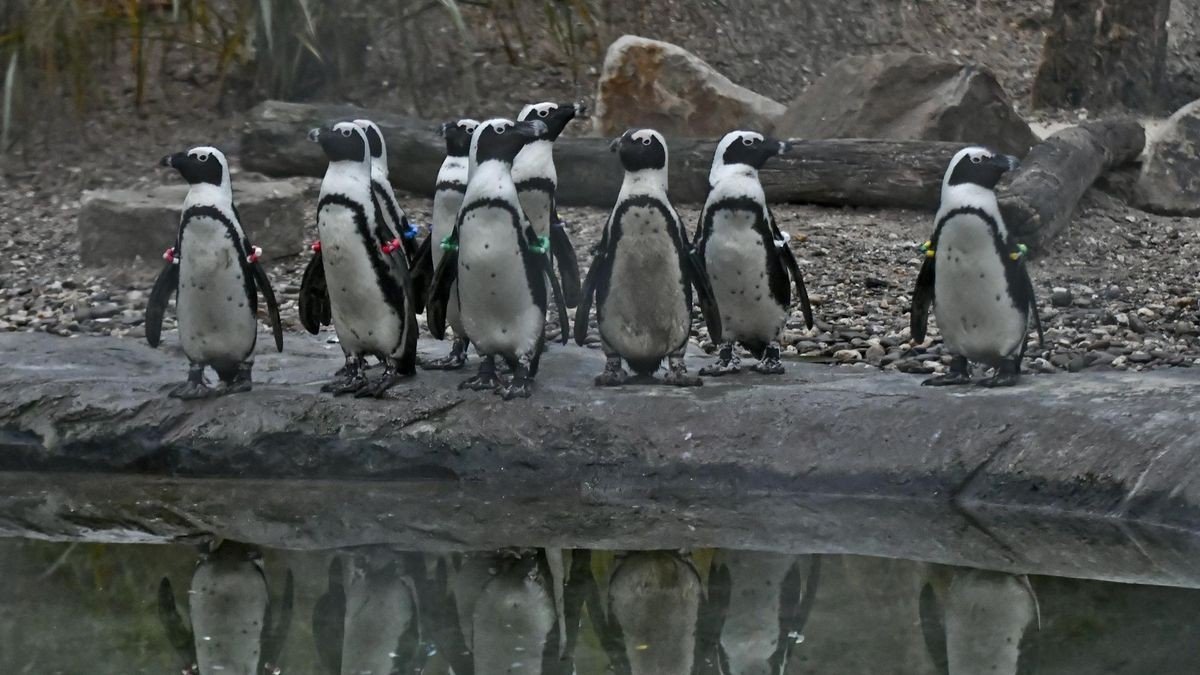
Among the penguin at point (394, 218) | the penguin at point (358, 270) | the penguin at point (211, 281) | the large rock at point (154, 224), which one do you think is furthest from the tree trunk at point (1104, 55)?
the penguin at point (211, 281)

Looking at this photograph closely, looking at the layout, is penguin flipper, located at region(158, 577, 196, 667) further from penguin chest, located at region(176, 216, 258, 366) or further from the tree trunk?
the tree trunk

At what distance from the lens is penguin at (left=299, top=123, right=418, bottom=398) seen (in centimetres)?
473

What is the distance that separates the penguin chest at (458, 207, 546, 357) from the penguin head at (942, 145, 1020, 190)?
1.30 meters

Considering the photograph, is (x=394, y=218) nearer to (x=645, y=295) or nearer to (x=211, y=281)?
(x=211, y=281)

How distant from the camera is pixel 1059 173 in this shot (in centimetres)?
775

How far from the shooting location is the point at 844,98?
347 inches

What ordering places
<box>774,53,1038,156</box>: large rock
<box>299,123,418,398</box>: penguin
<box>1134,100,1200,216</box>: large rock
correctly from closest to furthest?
<box>299,123,418,398</box>: penguin, <box>774,53,1038,156</box>: large rock, <box>1134,100,1200,216</box>: large rock

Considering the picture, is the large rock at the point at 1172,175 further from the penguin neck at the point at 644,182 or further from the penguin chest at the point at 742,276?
the penguin neck at the point at 644,182

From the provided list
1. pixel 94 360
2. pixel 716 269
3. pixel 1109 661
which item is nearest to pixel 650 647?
pixel 1109 661

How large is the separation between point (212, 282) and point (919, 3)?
9637mm

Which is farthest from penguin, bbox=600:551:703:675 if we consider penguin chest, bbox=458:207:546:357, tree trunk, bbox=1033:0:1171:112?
tree trunk, bbox=1033:0:1171:112

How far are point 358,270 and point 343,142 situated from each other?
38 centimetres

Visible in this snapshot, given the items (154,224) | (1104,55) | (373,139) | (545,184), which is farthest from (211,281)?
(1104,55)

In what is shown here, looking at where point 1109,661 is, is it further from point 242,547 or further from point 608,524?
point 242,547
